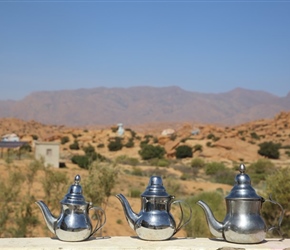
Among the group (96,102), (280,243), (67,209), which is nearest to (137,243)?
(67,209)

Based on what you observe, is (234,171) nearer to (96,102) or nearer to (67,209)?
(67,209)

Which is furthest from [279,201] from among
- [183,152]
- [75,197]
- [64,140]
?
[64,140]

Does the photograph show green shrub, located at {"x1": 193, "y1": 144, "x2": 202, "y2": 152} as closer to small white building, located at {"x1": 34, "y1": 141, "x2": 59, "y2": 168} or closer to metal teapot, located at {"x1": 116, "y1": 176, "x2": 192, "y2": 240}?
small white building, located at {"x1": 34, "y1": 141, "x2": 59, "y2": 168}

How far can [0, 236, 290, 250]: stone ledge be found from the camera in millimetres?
2977

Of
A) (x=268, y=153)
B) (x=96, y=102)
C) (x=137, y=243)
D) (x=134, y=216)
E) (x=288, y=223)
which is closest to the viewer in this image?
(x=137, y=243)

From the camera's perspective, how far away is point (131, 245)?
9.89ft

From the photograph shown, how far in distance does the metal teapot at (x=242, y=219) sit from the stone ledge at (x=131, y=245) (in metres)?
0.05

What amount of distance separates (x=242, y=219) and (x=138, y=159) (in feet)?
139

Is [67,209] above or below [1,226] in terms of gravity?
above

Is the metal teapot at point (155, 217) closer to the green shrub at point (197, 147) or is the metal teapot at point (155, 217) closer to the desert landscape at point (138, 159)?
the desert landscape at point (138, 159)

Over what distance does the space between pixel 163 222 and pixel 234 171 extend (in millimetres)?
31527

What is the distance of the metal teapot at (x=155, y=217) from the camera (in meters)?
3.24

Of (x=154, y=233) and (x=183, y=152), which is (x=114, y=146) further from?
(x=154, y=233)

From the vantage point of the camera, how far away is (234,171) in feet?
112
